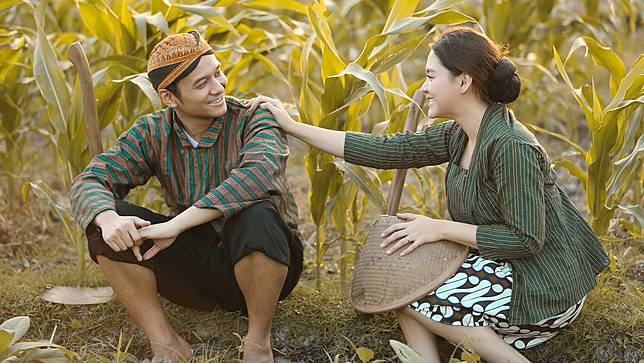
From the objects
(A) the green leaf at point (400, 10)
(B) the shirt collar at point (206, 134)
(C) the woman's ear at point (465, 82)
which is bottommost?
(B) the shirt collar at point (206, 134)

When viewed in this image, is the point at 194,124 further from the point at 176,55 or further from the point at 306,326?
the point at 306,326

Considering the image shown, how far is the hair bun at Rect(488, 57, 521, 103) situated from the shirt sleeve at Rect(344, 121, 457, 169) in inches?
9.8

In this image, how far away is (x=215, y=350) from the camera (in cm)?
260

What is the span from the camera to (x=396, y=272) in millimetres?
2326

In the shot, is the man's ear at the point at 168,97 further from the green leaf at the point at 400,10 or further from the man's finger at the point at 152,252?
the green leaf at the point at 400,10

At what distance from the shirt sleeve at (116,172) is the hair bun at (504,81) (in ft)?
3.02

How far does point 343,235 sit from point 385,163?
1.43ft

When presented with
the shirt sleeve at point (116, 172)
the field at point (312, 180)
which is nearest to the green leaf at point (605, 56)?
the field at point (312, 180)

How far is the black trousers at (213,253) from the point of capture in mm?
2299

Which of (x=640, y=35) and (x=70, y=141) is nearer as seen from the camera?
(x=70, y=141)

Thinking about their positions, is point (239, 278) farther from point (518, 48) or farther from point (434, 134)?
point (518, 48)

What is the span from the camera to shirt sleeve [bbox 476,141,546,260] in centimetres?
216

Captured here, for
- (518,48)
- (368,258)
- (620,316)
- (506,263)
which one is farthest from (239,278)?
(518,48)

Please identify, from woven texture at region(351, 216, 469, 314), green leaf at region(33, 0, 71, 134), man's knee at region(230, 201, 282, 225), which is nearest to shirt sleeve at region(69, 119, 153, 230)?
man's knee at region(230, 201, 282, 225)
